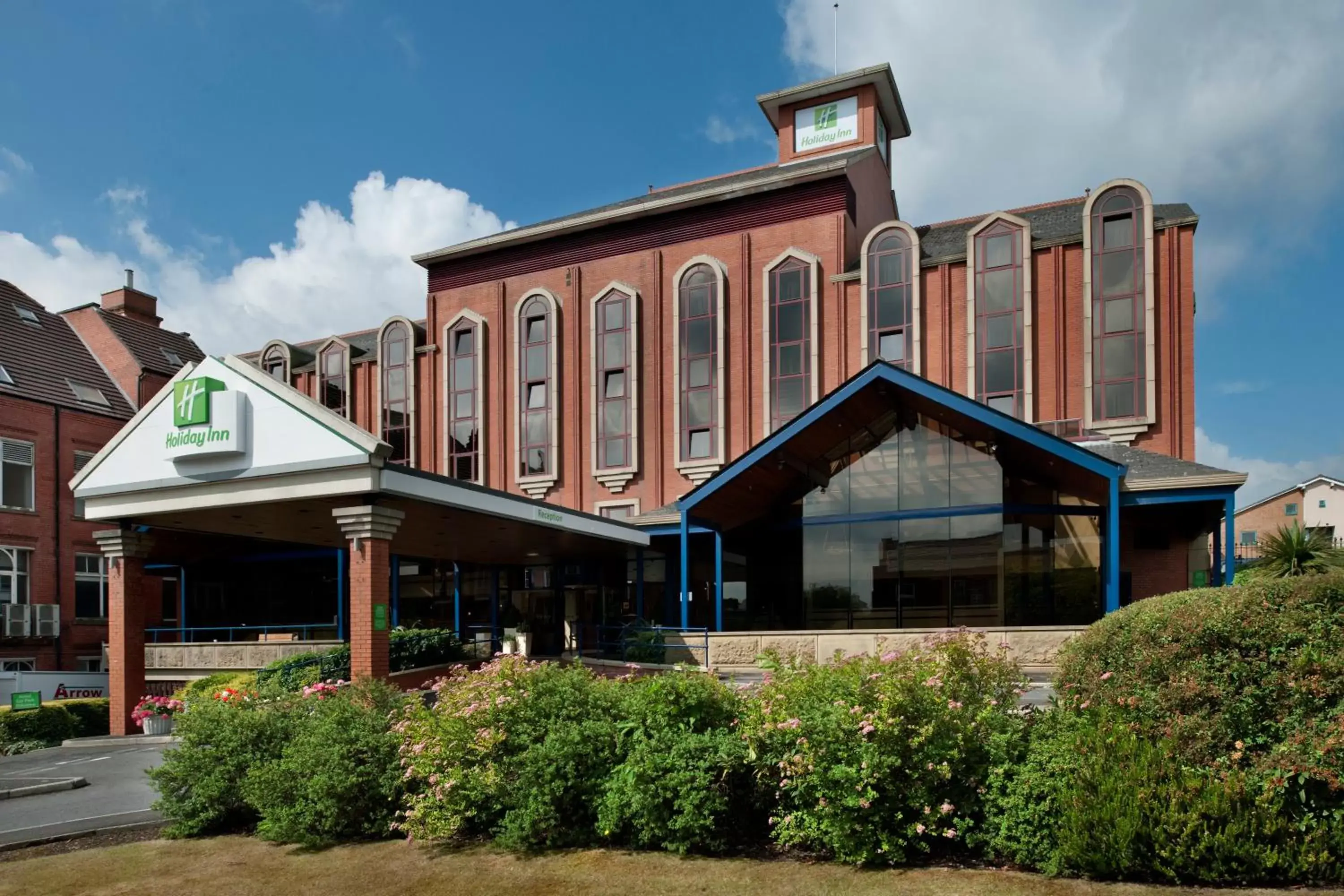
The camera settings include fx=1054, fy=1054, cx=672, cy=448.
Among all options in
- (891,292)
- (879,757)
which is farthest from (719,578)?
(879,757)

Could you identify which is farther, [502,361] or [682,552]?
[502,361]

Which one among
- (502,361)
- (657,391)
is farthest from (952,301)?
(502,361)

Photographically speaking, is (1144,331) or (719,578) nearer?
(719,578)

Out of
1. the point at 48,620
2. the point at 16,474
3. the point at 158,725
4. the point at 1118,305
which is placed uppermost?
the point at 1118,305

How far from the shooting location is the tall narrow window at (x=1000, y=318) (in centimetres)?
3144

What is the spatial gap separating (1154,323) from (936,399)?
1151cm

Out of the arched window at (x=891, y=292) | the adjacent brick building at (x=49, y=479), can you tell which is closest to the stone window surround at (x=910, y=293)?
the arched window at (x=891, y=292)

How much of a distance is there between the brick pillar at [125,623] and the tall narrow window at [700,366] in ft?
58.7

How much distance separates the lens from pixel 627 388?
36938 millimetres

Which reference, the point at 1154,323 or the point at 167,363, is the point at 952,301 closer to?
the point at 1154,323

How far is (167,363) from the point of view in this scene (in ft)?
149

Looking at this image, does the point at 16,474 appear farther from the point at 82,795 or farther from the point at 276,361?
the point at 82,795

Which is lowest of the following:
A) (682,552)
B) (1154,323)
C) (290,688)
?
(290,688)

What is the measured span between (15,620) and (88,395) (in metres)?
10.1
